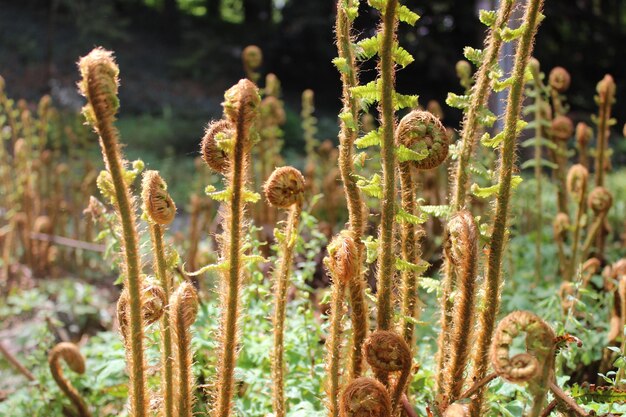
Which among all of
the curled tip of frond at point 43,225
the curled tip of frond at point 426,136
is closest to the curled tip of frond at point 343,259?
the curled tip of frond at point 426,136

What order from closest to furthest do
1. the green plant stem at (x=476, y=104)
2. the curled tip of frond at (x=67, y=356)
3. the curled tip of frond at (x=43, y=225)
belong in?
the green plant stem at (x=476, y=104), the curled tip of frond at (x=67, y=356), the curled tip of frond at (x=43, y=225)

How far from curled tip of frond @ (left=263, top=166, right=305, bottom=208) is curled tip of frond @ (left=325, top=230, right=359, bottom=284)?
0.12m

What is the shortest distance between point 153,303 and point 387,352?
0.42m

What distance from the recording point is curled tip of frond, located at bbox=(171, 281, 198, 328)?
109 centimetres

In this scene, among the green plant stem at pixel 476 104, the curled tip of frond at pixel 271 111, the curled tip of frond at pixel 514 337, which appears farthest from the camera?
the curled tip of frond at pixel 271 111

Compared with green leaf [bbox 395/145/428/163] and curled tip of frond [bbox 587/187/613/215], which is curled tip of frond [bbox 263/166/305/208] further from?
curled tip of frond [bbox 587/187/613/215]

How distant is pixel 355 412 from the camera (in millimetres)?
1030

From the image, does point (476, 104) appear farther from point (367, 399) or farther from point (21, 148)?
point (21, 148)

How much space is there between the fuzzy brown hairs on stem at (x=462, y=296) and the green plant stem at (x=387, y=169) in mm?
106

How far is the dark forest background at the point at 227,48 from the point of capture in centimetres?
1205

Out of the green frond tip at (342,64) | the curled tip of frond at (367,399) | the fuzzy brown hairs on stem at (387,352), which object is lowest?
the curled tip of frond at (367,399)

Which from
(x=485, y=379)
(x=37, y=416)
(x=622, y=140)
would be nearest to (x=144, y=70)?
(x=622, y=140)

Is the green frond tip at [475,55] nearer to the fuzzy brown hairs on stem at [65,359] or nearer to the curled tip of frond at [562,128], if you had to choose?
the fuzzy brown hairs on stem at [65,359]

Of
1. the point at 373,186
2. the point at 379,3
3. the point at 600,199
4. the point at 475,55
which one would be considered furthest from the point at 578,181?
the point at 379,3
